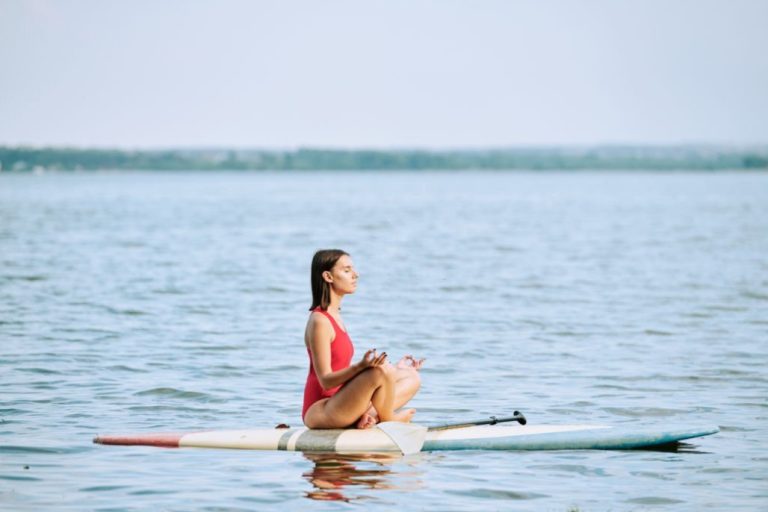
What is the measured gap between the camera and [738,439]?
11.7 m

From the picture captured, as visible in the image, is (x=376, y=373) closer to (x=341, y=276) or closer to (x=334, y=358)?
(x=334, y=358)

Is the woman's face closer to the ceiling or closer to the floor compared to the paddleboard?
closer to the ceiling

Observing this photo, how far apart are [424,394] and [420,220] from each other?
51937mm

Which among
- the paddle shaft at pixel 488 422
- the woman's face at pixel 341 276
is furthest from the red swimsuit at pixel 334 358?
the paddle shaft at pixel 488 422

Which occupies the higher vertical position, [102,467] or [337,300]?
[337,300]

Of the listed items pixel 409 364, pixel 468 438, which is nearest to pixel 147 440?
pixel 409 364

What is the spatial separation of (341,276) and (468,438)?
1.64 m

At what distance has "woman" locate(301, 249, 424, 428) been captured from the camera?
1029cm

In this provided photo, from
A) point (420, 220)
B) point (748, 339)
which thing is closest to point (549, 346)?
point (748, 339)

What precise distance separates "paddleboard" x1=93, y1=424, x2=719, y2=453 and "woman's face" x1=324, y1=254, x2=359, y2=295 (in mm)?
1107

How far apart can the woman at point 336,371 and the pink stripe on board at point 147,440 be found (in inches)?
41.9

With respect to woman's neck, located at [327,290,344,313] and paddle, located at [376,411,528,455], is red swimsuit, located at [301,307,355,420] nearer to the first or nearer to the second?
woman's neck, located at [327,290,344,313]

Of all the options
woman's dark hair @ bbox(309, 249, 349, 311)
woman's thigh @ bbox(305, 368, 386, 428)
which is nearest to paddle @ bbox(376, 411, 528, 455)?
woman's thigh @ bbox(305, 368, 386, 428)

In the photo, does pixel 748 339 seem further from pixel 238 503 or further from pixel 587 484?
pixel 238 503
